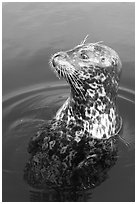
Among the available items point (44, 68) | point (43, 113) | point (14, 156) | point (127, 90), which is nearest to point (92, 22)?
point (44, 68)

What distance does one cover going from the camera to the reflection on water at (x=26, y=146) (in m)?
5.81

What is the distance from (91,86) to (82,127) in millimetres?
664

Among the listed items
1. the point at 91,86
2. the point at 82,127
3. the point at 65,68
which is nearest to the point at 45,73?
the point at 82,127

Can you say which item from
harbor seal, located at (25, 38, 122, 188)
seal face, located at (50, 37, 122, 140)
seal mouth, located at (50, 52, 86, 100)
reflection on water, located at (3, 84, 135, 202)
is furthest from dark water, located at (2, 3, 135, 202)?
seal mouth, located at (50, 52, 86, 100)

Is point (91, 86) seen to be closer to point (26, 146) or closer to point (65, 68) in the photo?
point (65, 68)

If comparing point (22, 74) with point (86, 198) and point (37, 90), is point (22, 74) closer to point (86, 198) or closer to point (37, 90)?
point (37, 90)

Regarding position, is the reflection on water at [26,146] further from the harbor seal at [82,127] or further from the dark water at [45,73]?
the harbor seal at [82,127]

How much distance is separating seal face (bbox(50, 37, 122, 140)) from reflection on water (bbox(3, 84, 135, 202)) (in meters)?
0.45

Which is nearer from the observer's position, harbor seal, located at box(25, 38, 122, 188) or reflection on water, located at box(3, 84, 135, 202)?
reflection on water, located at box(3, 84, 135, 202)

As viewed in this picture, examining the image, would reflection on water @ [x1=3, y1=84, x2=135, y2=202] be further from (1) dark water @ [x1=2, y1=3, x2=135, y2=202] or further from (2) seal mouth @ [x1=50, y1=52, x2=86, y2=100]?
(2) seal mouth @ [x1=50, y1=52, x2=86, y2=100]

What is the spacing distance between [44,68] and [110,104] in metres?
2.60

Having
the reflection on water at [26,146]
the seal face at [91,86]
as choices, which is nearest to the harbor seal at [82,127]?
the seal face at [91,86]

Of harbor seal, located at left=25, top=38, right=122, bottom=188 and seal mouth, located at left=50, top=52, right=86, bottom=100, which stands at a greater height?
seal mouth, located at left=50, top=52, right=86, bottom=100

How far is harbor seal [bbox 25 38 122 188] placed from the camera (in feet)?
19.8
